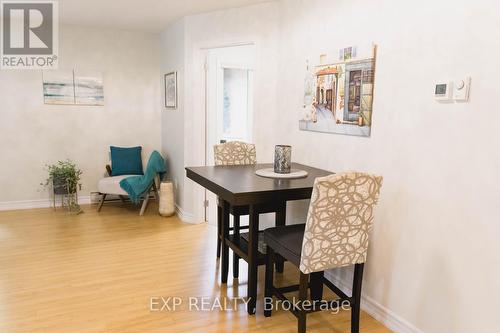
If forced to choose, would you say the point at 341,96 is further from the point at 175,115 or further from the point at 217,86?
the point at 175,115

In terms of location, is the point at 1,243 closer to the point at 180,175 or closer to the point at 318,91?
the point at 180,175

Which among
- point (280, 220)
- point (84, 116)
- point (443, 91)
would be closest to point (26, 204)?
point (84, 116)

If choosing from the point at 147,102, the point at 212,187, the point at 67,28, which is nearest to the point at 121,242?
the point at 212,187

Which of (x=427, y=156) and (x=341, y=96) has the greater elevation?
(x=341, y=96)

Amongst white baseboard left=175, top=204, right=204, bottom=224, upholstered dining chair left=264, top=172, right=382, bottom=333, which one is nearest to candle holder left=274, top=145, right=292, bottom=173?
upholstered dining chair left=264, top=172, right=382, bottom=333

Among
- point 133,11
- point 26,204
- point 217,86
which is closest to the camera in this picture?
point 133,11

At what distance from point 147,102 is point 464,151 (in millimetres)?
4477

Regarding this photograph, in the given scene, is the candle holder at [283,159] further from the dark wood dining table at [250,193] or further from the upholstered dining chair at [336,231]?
the upholstered dining chair at [336,231]

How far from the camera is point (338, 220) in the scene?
79.1 inches

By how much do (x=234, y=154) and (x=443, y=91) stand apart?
72.1 inches

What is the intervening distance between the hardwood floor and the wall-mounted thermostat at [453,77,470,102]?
4.87 ft

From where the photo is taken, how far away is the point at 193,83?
13.9 ft

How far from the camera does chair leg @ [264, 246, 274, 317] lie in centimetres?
245

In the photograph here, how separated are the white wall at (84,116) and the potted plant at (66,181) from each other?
0.10 metres
